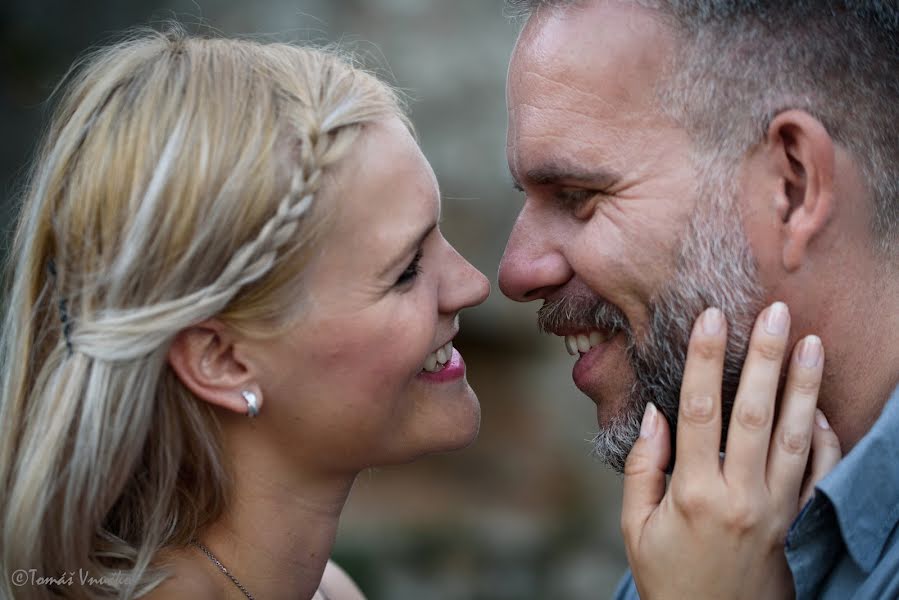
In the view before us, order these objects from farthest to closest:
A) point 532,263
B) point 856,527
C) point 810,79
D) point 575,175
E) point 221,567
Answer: point 532,263 < point 575,175 < point 221,567 < point 810,79 < point 856,527

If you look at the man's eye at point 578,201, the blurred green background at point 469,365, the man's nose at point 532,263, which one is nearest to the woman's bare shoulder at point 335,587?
the man's nose at point 532,263

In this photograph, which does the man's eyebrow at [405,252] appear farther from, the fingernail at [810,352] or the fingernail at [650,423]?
the fingernail at [810,352]

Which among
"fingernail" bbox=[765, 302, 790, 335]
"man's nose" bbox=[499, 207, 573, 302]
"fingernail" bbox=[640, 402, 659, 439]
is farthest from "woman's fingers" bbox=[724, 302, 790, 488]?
"man's nose" bbox=[499, 207, 573, 302]

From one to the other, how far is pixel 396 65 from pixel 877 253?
4956mm

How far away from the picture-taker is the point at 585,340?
9.71 feet

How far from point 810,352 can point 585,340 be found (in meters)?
0.63

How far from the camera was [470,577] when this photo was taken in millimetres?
6922

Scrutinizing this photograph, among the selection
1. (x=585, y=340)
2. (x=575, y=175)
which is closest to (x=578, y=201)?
(x=575, y=175)

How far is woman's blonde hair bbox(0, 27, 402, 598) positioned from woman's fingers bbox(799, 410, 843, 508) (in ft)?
4.25

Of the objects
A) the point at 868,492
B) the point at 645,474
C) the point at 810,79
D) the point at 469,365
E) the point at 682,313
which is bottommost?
the point at 469,365

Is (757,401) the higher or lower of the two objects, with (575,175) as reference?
lower

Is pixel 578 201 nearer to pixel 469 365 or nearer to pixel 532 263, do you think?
pixel 532 263

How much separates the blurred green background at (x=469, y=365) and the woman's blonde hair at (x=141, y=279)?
426cm

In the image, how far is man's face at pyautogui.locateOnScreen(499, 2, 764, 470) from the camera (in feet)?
8.73
